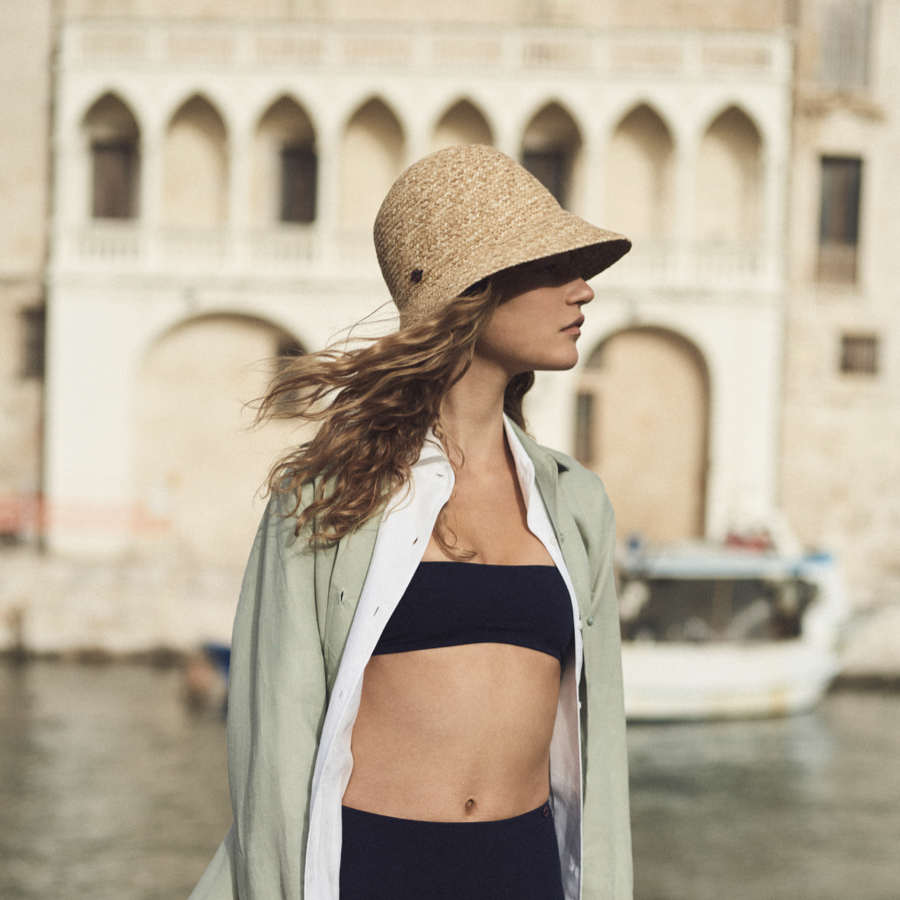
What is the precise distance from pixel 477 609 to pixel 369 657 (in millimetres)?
183

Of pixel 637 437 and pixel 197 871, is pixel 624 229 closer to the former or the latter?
pixel 637 437

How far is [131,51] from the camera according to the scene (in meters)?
19.6

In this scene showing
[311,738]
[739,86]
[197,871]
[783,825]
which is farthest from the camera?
[739,86]

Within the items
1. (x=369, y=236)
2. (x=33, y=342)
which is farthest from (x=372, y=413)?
(x=33, y=342)

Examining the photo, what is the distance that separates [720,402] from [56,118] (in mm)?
12364

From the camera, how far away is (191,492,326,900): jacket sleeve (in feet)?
5.37

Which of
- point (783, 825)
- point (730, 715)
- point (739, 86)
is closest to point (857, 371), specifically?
point (739, 86)

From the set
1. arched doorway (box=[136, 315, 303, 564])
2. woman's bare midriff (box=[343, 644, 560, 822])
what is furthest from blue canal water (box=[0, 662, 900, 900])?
woman's bare midriff (box=[343, 644, 560, 822])

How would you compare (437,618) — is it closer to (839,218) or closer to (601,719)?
(601,719)

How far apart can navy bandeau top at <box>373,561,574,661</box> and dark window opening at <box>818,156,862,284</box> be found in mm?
19977

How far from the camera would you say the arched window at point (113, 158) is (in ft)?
67.2

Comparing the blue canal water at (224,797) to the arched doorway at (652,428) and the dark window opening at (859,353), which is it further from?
the dark window opening at (859,353)

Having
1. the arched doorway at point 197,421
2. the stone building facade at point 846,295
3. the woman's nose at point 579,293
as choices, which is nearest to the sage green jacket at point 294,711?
the woman's nose at point 579,293

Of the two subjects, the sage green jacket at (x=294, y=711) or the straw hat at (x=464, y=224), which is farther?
the straw hat at (x=464, y=224)
